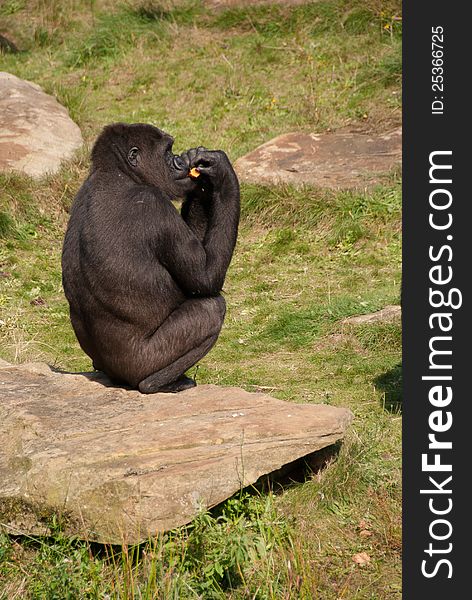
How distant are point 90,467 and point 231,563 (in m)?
0.78

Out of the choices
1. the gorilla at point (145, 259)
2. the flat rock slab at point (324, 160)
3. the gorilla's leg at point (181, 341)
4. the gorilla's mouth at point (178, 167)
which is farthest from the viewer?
the flat rock slab at point (324, 160)

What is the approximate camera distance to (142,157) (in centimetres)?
572

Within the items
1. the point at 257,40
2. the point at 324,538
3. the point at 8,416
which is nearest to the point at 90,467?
the point at 8,416

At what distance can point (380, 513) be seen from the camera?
15.5 feet

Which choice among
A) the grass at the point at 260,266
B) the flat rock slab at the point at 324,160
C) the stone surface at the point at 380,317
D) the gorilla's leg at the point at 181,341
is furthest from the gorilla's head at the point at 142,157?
the flat rock slab at the point at 324,160

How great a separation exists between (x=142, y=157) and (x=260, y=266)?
3.54 metres

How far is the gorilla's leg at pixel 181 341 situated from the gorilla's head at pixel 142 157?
74 cm

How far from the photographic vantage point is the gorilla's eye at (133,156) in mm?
5664

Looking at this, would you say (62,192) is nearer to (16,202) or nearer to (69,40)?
A: (16,202)

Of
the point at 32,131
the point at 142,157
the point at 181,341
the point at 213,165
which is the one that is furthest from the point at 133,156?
the point at 32,131

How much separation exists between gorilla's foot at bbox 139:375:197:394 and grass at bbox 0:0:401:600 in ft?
2.94

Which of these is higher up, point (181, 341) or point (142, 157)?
point (142, 157)

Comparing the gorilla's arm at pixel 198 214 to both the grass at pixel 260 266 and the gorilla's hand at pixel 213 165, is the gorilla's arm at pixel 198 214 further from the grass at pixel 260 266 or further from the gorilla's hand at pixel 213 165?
the grass at pixel 260 266

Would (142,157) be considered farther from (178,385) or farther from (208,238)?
(178,385)
